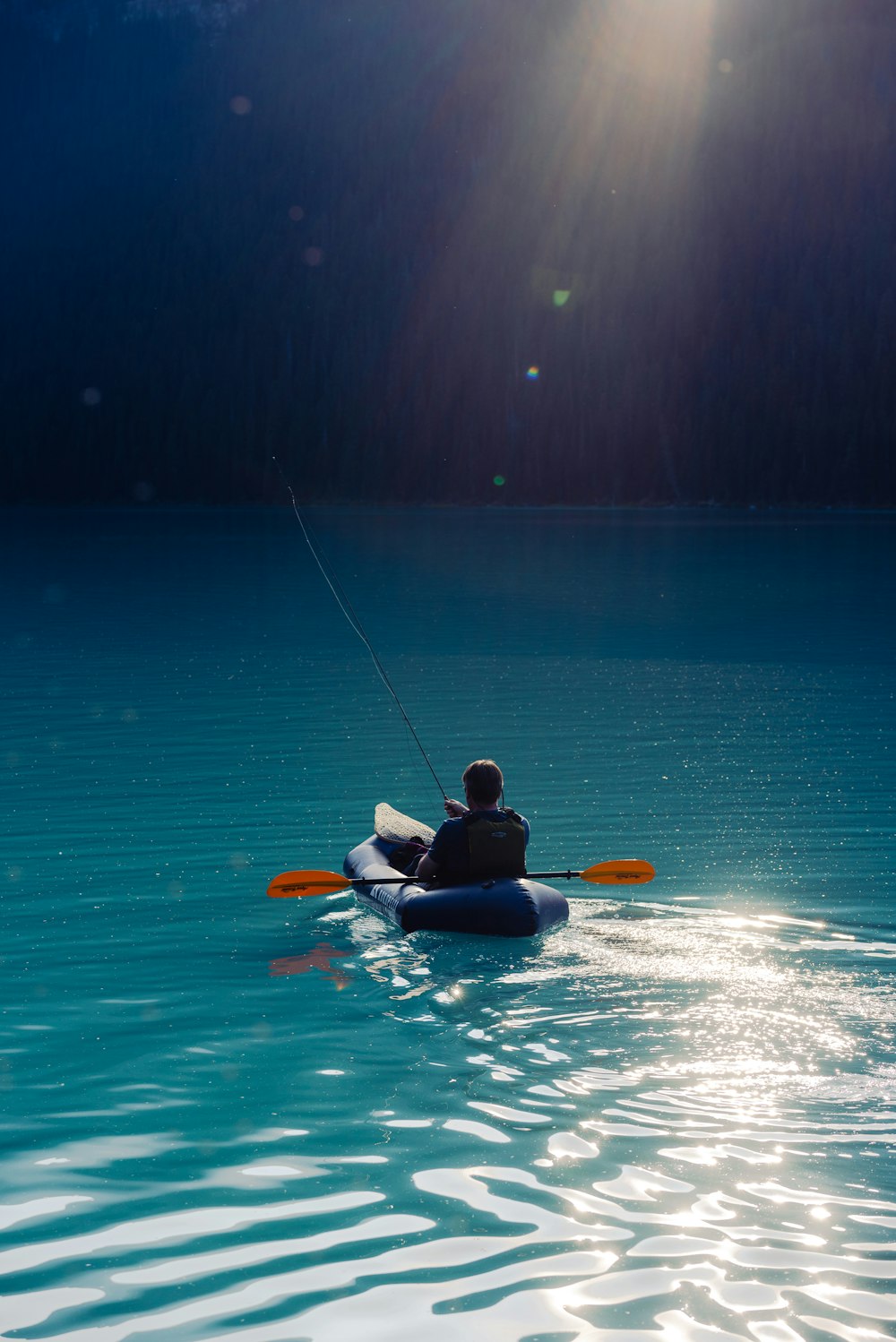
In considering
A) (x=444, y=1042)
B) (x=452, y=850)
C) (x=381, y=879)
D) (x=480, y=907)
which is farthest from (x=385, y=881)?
(x=444, y=1042)

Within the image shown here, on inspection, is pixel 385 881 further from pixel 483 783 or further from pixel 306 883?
pixel 483 783

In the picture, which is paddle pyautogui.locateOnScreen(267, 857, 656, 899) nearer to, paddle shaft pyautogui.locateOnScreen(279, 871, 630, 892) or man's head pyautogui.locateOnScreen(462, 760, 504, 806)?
paddle shaft pyautogui.locateOnScreen(279, 871, 630, 892)

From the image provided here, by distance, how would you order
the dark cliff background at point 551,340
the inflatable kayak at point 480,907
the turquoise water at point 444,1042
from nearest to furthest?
the turquoise water at point 444,1042 → the inflatable kayak at point 480,907 → the dark cliff background at point 551,340

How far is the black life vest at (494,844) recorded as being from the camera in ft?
27.6

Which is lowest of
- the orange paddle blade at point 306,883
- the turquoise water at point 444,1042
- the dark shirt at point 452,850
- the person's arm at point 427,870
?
the turquoise water at point 444,1042

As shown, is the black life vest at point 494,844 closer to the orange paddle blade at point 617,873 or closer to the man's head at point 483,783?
the man's head at point 483,783

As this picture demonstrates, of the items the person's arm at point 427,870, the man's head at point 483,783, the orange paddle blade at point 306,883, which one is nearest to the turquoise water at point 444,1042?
the orange paddle blade at point 306,883

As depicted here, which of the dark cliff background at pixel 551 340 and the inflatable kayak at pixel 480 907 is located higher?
the dark cliff background at pixel 551 340

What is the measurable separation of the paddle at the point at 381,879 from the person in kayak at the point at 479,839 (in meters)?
0.31

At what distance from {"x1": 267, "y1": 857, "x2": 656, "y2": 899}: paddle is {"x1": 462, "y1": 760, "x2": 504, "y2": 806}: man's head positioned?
0.70 metres

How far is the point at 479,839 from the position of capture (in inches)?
333

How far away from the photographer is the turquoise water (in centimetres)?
452

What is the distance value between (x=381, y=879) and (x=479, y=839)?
0.86 m

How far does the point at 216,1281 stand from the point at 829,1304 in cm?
177
